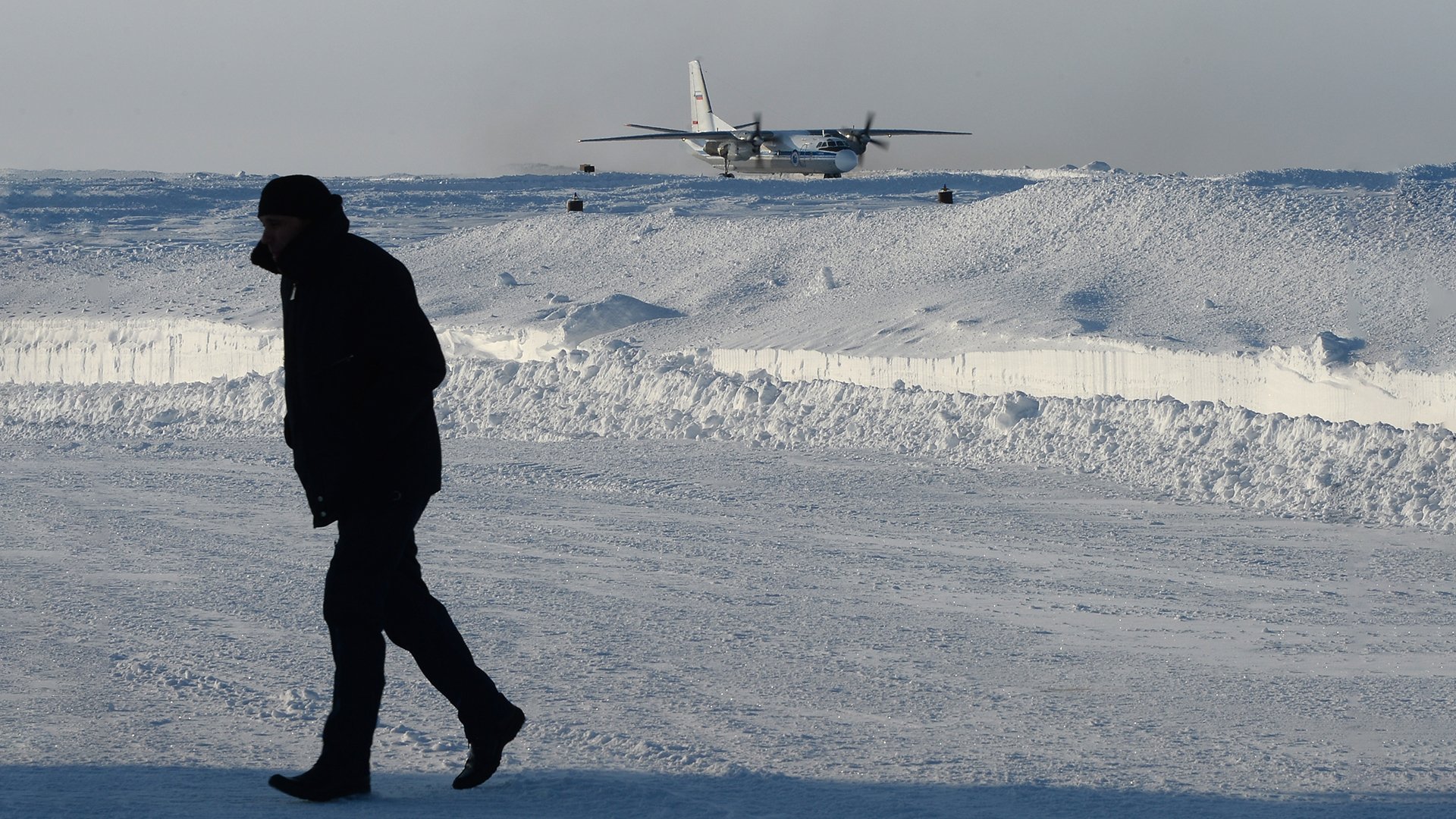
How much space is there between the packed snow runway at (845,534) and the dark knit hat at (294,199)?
144 centimetres

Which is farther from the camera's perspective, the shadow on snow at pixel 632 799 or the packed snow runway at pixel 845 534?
the packed snow runway at pixel 845 534

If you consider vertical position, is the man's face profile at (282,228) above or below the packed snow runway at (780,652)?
above

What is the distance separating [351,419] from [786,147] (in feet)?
139

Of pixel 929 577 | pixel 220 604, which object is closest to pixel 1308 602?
pixel 929 577

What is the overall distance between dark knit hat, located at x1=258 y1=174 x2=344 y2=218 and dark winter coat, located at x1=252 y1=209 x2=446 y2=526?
3cm

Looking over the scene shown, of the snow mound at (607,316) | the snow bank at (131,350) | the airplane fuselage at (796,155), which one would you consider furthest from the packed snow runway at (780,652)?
the airplane fuselage at (796,155)

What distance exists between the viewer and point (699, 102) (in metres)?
Answer: 59.3

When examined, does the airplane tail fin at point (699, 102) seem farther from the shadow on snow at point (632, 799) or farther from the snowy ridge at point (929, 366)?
the shadow on snow at point (632, 799)

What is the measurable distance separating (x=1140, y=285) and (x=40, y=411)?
12.3 meters

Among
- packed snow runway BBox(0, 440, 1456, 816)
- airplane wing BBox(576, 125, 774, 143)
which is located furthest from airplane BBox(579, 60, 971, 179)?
packed snow runway BBox(0, 440, 1456, 816)

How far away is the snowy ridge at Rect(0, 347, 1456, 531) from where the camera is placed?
951 centimetres

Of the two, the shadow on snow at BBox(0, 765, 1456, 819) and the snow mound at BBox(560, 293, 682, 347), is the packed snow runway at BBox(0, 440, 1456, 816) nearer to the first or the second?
the shadow on snow at BBox(0, 765, 1456, 819)

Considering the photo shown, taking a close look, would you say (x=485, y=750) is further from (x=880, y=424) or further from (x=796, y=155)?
(x=796, y=155)

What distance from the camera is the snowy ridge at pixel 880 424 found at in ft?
31.2
